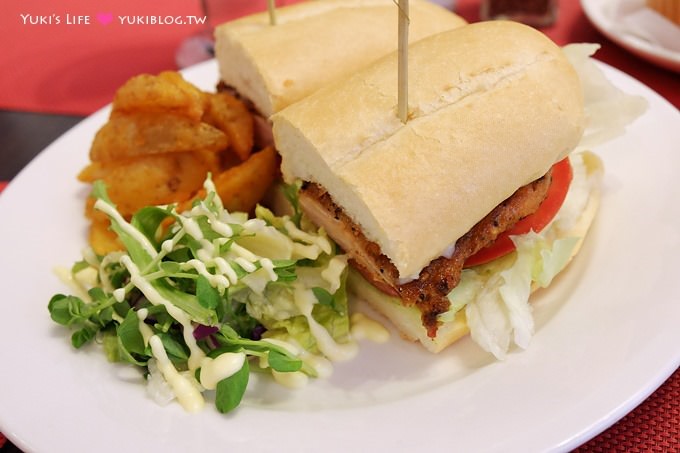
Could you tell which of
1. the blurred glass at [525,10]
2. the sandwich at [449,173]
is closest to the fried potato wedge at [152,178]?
the sandwich at [449,173]

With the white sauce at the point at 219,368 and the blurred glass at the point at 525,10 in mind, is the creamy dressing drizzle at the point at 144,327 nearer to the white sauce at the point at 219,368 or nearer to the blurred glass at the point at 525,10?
the white sauce at the point at 219,368

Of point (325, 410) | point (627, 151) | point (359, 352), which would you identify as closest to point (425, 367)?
point (359, 352)

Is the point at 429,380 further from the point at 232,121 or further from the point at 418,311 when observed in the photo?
the point at 232,121

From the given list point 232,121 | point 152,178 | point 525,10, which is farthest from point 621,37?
point 152,178

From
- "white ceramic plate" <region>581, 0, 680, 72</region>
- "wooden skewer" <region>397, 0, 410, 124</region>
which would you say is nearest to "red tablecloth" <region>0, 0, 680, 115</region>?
"white ceramic plate" <region>581, 0, 680, 72</region>

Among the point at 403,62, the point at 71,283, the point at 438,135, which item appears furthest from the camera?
the point at 71,283

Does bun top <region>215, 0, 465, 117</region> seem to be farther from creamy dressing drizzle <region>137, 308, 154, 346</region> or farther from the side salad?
creamy dressing drizzle <region>137, 308, 154, 346</region>
